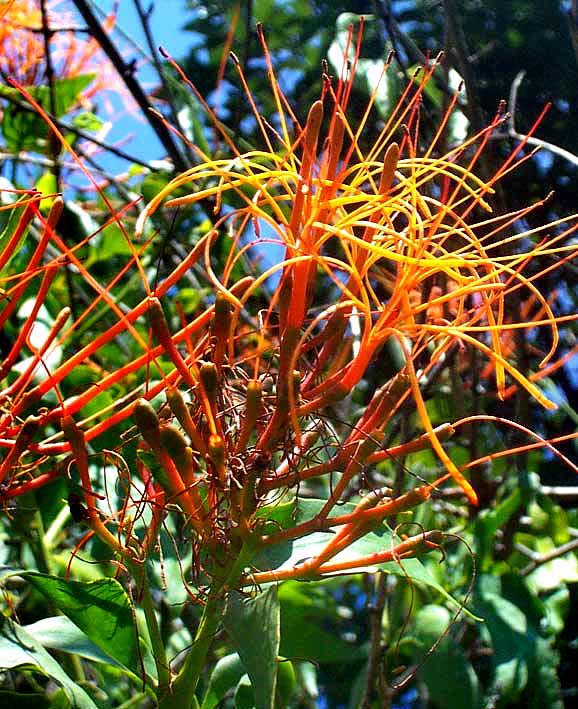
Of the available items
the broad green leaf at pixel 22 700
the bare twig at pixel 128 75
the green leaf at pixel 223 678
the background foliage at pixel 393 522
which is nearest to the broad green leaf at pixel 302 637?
the background foliage at pixel 393 522

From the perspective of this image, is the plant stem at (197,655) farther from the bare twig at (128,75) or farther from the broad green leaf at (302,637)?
the bare twig at (128,75)

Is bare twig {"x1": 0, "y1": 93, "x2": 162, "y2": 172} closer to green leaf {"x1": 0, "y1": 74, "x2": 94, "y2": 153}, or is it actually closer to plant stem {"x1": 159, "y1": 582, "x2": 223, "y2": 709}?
green leaf {"x1": 0, "y1": 74, "x2": 94, "y2": 153}

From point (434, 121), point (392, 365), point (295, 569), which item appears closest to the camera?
point (295, 569)

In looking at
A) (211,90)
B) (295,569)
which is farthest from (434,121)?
(295,569)

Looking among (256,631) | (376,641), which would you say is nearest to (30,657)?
(256,631)

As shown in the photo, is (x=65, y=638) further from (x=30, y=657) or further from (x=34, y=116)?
(x=34, y=116)

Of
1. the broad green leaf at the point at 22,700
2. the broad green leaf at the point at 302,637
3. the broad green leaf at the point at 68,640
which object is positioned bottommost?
the broad green leaf at the point at 302,637

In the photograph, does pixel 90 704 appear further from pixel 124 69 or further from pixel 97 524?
pixel 124 69
